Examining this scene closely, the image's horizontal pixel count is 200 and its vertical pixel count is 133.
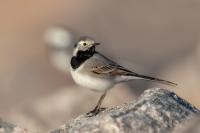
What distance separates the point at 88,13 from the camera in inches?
1181

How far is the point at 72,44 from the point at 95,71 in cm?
1292

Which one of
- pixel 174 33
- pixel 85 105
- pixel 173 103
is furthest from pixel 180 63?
pixel 173 103

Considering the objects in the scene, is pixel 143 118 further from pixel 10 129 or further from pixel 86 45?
pixel 86 45

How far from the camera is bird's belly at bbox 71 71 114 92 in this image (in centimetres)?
1123

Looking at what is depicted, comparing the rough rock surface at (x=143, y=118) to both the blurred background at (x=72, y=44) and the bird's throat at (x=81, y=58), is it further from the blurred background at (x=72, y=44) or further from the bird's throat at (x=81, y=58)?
the blurred background at (x=72, y=44)

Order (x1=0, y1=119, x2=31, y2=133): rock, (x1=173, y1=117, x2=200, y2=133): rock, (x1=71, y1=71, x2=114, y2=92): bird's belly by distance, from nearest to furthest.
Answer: (x1=173, y1=117, x2=200, y2=133): rock, (x1=0, y1=119, x2=31, y2=133): rock, (x1=71, y1=71, x2=114, y2=92): bird's belly

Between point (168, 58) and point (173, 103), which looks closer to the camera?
point (173, 103)

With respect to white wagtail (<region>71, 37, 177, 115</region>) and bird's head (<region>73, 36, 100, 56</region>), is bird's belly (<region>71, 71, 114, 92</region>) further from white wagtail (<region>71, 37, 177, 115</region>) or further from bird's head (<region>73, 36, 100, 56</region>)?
bird's head (<region>73, 36, 100, 56</region>)

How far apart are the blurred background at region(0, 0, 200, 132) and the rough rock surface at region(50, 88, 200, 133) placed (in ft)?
20.0

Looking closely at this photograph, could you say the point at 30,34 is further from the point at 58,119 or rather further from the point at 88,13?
the point at 58,119

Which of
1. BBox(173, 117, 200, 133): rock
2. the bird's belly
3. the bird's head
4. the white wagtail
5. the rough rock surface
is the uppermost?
BBox(173, 117, 200, 133): rock

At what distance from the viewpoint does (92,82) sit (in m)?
11.3

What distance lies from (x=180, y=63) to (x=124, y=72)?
36.8 feet

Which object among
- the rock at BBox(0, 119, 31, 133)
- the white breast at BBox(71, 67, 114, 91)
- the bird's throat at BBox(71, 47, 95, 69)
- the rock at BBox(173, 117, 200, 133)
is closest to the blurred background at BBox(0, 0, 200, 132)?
the bird's throat at BBox(71, 47, 95, 69)
